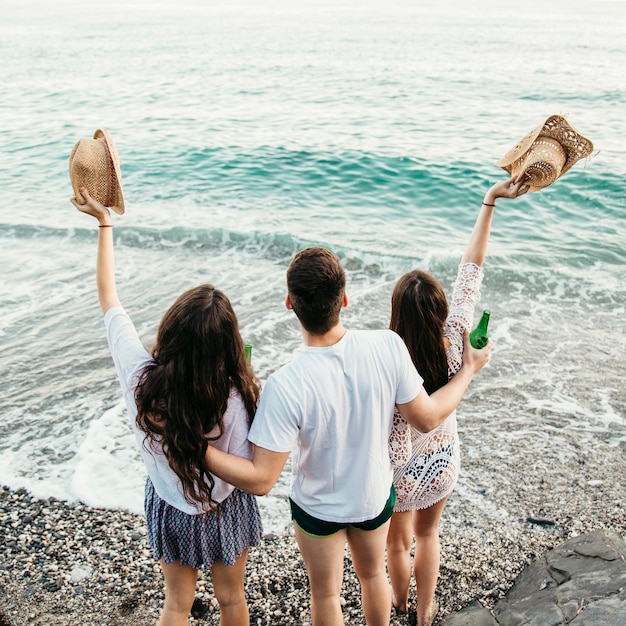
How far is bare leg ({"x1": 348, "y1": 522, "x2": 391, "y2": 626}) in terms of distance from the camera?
2.68 m

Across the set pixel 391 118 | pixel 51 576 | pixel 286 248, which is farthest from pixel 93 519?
pixel 391 118

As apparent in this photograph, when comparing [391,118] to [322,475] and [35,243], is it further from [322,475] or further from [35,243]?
[322,475]

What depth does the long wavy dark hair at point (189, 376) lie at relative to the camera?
2.28 metres

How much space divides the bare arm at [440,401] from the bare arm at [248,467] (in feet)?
1.81

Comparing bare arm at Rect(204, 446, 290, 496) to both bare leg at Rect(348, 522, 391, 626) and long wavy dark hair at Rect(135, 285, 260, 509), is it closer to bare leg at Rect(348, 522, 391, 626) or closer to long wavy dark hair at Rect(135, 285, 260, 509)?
long wavy dark hair at Rect(135, 285, 260, 509)

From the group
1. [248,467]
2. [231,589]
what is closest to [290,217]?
[231,589]

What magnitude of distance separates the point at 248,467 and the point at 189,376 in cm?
41

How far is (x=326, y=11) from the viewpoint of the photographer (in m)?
65.3

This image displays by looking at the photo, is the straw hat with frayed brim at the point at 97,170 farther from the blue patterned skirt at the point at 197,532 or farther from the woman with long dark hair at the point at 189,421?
the blue patterned skirt at the point at 197,532

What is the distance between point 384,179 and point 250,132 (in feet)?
19.5

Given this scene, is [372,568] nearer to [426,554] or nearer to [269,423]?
[426,554]

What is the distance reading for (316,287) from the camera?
224 centimetres

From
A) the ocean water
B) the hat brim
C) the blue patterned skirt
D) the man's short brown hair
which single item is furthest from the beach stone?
the hat brim

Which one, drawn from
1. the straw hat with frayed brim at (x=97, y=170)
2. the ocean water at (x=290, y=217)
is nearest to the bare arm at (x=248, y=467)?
the straw hat with frayed brim at (x=97, y=170)
